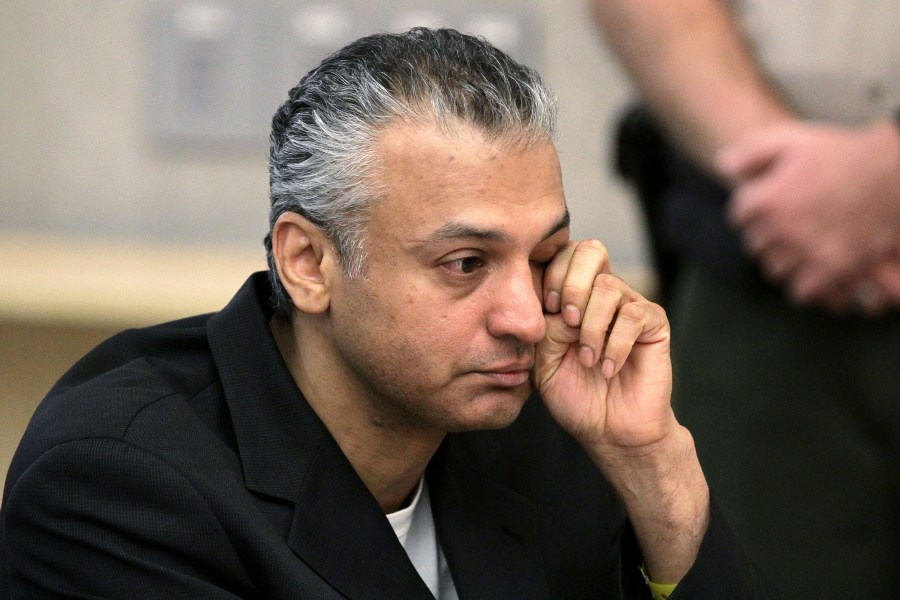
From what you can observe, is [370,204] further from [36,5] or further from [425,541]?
[36,5]

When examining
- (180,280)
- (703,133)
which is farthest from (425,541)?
(180,280)

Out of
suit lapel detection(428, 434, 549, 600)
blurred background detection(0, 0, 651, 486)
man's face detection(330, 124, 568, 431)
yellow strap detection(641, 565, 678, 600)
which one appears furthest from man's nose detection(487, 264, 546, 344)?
blurred background detection(0, 0, 651, 486)

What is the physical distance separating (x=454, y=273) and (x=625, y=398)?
369 millimetres

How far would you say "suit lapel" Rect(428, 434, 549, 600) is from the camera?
1.70 m

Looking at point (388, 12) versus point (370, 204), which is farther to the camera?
point (388, 12)

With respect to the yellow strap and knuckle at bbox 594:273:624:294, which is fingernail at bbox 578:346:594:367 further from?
the yellow strap

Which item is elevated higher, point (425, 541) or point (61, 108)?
point (61, 108)

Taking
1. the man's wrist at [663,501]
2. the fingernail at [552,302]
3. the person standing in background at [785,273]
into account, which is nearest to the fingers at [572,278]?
the fingernail at [552,302]

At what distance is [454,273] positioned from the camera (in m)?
1.53

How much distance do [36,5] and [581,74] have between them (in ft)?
5.99

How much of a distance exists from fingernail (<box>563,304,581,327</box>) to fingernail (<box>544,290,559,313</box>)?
0.02m

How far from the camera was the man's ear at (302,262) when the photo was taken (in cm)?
162

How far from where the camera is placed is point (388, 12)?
4.02m

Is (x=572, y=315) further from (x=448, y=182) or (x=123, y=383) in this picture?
(x=123, y=383)
